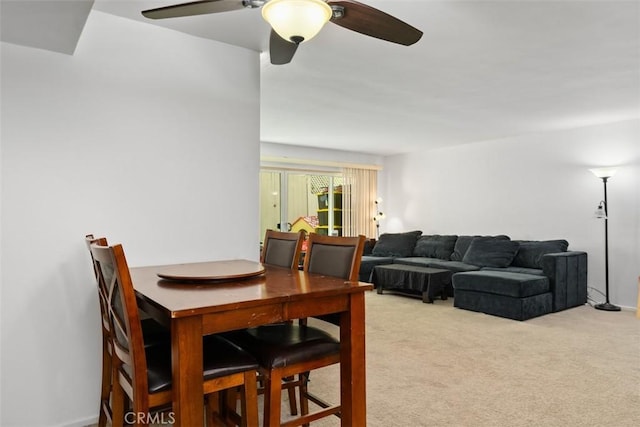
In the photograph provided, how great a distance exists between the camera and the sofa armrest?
16.2ft

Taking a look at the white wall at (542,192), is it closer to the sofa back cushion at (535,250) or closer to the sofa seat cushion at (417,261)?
the sofa back cushion at (535,250)

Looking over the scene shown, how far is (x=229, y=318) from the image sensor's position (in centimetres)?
154

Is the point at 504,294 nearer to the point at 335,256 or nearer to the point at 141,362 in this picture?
the point at 335,256

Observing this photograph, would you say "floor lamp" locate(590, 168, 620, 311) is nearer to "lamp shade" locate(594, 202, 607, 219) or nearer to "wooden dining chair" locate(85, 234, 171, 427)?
"lamp shade" locate(594, 202, 607, 219)

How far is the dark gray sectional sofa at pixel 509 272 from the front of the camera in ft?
15.3

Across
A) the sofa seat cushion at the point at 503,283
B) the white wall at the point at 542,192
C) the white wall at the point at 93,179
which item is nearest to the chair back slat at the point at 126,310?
the white wall at the point at 93,179

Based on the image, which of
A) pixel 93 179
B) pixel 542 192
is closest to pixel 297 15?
pixel 93 179

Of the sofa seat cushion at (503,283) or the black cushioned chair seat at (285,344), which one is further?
the sofa seat cushion at (503,283)

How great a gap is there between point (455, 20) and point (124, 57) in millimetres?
1985

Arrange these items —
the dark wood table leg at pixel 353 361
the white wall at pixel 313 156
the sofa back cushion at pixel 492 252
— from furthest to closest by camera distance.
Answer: the white wall at pixel 313 156 → the sofa back cushion at pixel 492 252 → the dark wood table leg at pixel 353 361

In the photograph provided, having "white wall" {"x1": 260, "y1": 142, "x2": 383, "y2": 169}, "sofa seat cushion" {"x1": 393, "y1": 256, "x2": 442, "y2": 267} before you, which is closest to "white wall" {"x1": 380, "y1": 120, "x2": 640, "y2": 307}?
"white wall" {"x1": 260, "y1": 142, "x2": 383, "y2": 169}

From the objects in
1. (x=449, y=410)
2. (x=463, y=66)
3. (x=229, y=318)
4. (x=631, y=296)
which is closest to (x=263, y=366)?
(x=229, y=318)

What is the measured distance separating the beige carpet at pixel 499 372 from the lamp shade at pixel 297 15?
1951 millimetres

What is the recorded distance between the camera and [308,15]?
1484 mm
